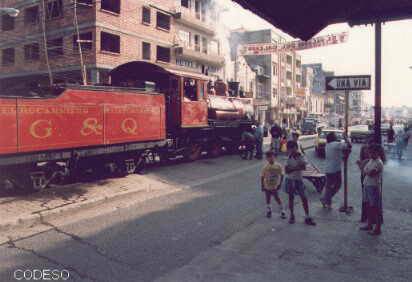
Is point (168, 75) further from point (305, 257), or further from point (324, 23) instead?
point (305, 257)

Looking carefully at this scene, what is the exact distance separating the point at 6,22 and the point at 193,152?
24487mm

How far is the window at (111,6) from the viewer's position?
2639cm

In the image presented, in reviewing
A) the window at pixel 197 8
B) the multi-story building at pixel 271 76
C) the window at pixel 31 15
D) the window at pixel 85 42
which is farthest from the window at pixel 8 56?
the multi-story building at pixel 271 76

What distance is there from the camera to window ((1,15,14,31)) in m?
30.7

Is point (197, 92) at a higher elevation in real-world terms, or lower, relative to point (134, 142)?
higher

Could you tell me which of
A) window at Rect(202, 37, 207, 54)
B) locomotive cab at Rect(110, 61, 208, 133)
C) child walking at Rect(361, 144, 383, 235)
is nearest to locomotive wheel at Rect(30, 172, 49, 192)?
locomotive cab at Rect(110, 61, 208, 133)

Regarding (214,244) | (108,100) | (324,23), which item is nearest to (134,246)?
(214,244)

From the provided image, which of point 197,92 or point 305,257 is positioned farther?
point 197,92

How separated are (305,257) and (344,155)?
3.48 metres

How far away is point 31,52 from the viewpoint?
95.0ft

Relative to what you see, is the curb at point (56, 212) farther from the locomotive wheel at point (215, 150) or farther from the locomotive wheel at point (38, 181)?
the locomotive wheel at point (215, 150)

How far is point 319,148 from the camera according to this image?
63.3 ft

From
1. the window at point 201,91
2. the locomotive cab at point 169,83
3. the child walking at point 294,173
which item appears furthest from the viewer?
the window at point 201,91

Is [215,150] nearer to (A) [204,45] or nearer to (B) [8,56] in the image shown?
(A) [204,45]
